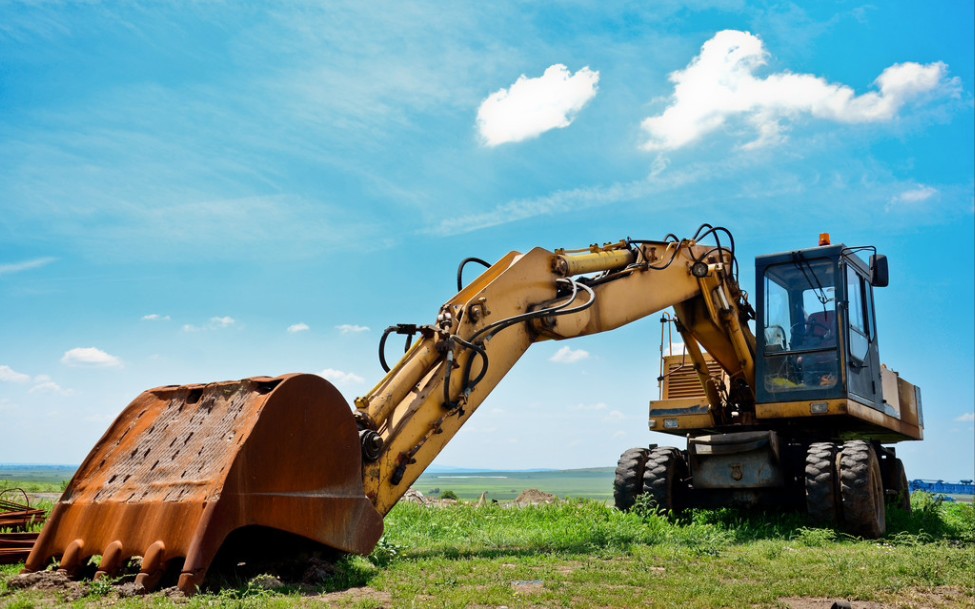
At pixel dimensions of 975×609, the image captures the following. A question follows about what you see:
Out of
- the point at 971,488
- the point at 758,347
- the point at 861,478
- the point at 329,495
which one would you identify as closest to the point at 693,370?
the point at 758,347

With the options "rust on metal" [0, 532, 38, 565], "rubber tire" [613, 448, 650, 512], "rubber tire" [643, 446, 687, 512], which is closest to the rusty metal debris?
"rust on metal" [0, 532, 38, 565]

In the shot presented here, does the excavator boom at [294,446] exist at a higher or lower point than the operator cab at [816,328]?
lower

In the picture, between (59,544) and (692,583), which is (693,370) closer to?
(692,583)

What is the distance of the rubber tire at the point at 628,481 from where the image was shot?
11.6m

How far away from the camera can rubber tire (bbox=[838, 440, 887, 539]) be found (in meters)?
9.87

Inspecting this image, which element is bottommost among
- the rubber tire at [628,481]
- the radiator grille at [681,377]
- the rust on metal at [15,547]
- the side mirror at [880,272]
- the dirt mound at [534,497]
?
the rust on metal at [15,547]

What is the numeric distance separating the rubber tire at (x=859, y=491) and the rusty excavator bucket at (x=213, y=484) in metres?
5.92

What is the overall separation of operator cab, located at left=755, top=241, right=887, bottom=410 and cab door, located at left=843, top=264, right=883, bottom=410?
1cm

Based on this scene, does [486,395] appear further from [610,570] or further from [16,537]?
[16,537]

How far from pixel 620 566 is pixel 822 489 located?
148 inches

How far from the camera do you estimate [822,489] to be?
32.8ft

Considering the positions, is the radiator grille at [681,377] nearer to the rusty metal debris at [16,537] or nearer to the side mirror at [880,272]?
the side mirror at [880,272]

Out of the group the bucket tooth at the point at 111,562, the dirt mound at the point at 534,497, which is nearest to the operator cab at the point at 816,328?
the dirt mound at the point at 534,497

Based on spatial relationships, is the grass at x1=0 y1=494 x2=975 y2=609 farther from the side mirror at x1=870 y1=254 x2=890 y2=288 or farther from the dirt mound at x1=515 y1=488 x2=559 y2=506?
the dirt mound at x1=515 y1=488 x2=559 y2=506
